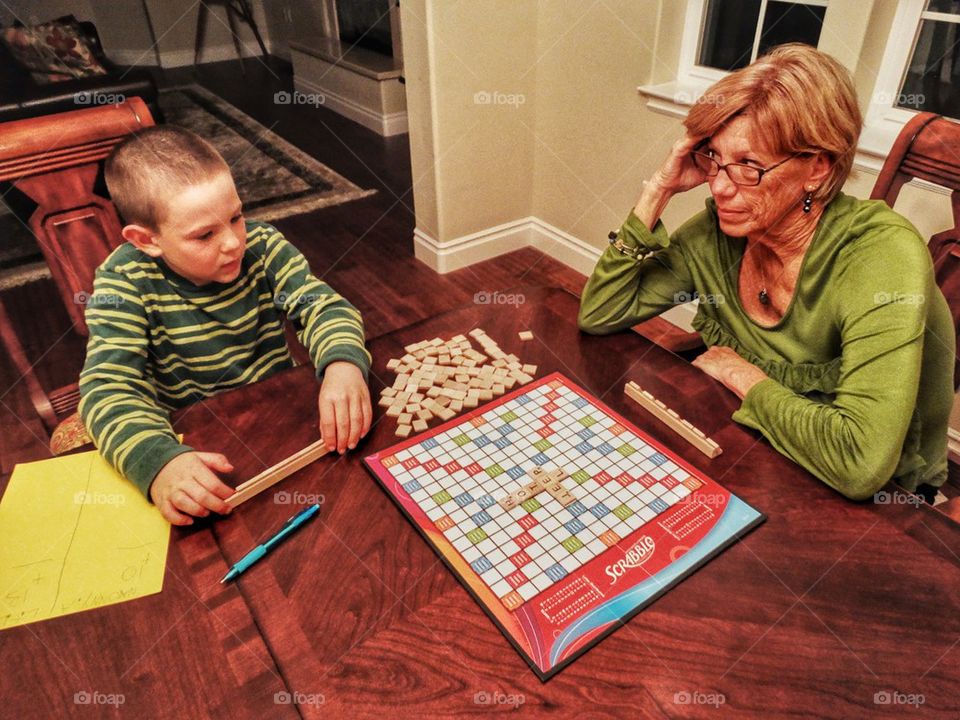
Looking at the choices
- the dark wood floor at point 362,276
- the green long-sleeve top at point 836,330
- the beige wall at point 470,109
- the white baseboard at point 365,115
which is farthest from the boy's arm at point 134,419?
the white baseboard at point 365,115

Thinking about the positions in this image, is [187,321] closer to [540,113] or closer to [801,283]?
[801,283]

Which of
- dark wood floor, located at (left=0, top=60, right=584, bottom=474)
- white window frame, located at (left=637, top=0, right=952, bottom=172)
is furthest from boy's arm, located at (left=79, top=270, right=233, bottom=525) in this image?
white window frame, located at (left=637, top=0, right=952, bottom=172)

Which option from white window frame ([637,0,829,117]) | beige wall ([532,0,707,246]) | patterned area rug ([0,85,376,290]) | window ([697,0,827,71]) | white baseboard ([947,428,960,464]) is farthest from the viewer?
patterned area rug ([0,85,376,290])

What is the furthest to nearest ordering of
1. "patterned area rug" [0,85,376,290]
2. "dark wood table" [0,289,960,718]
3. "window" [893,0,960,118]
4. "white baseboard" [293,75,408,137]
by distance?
"white baseboard" [293,75,408,137], "patterned area rug" [0,85,376,290], "window" [893,0,960,118], "dark wood table" [0,289,960,718]

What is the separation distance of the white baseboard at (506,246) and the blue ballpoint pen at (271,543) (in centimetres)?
229

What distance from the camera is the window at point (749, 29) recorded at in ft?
6.77

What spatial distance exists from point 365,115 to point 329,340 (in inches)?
170

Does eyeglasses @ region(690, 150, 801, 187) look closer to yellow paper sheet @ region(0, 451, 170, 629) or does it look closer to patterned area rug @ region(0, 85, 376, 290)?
yellow paper sheet @ region(0, 451, 170, 629)

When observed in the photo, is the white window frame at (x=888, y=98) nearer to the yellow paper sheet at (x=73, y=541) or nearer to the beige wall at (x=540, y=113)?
the beige wall at (x=540, y=113)

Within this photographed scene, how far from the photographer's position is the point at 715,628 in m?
0.71

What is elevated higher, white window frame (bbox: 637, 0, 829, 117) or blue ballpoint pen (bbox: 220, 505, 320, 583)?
white window frame (bbox: 637, 0, 829, 117)

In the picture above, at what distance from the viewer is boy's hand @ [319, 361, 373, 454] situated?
0.96m

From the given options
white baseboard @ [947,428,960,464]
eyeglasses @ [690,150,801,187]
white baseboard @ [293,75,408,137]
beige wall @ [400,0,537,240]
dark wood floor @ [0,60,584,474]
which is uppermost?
eyeglasses @ [690,150,801,187]

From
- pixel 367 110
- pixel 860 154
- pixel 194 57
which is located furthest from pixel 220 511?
pixel 194 57
